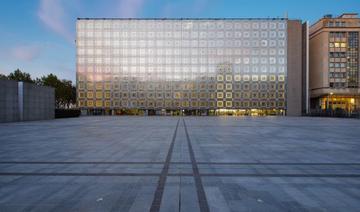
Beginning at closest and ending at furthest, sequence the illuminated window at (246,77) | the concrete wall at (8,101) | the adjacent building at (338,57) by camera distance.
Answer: the concrete wall at (8,101), the illuminated window at (246,77), the adjacent building at (338,57)

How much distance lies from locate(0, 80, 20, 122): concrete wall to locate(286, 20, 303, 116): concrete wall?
85.2 m

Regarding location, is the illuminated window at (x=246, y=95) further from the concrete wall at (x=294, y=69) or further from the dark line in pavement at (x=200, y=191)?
the dark line in pavement at (x=200, y=191)

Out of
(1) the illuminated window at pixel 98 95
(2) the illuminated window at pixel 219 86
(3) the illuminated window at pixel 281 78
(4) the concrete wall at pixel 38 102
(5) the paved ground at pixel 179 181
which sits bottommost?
(5) the paved ground at pixel 179 181

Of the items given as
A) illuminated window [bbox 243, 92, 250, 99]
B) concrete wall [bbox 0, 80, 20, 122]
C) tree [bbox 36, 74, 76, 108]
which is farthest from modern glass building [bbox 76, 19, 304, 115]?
concrete wall [bbox 0, 80, 20, 122]

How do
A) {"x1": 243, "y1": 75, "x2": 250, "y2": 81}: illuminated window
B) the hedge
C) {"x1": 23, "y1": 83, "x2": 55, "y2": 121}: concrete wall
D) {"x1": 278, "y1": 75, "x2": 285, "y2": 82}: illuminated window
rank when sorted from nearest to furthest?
{"x1": 23, "y1": 83, "x2": 55, "y2": 121}: concrete wall
the hedge
{"x1": 278, "y1": 75, "x2": 285, "y2": 82}: illuminated window
{"x1": 243, "y1": 75, "x2": 250, "y2": 81}: illuminated window

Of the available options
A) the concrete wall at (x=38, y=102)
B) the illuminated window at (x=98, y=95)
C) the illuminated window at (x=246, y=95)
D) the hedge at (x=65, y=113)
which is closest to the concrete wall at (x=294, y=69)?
the illuminated window at (x=246, y=95)

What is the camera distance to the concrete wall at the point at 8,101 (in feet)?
113

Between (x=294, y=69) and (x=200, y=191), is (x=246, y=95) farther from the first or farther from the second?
(x=200, y=191)

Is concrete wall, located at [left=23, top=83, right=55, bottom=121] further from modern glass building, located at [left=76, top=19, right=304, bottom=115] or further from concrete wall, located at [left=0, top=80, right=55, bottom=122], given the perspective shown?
modern glass building, located at [left=76, top=19, right=304, bottom=115]

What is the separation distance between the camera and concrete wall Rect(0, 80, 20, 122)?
34438mm

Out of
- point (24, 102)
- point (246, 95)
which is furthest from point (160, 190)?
point (246, 95)

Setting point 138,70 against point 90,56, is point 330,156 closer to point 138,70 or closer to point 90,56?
point 138,70

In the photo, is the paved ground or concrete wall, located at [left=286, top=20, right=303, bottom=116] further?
concrete wall, located at [left=286, top=20, right=303, bottom=116]

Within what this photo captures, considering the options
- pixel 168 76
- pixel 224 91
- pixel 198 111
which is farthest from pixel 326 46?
pixel 168 76
